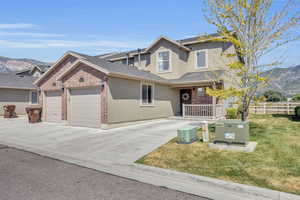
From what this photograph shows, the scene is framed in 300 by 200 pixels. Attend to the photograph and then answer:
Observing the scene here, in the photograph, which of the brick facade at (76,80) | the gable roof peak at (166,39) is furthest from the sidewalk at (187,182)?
the gable roof peak at (166,39)

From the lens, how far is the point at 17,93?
63.8ft

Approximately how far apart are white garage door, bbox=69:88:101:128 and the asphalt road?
18.6 feet

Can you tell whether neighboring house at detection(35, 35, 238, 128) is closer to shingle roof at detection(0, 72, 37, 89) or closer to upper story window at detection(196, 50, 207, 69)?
upper story window at detection(196, 50, 207, 69)

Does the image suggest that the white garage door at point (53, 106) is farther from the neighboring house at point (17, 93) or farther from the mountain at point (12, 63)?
the mountain at point (12, 63)

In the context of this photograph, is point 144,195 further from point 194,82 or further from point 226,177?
point 194,82

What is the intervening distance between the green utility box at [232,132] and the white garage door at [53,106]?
11.5m

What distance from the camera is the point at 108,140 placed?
780cm

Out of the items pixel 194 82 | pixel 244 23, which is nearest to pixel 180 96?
pixel 194 82

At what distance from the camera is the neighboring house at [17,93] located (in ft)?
60.9

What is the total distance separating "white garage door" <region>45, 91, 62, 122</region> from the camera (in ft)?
44.0

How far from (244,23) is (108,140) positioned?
312 inches

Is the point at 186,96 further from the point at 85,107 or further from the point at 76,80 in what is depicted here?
the point at 76,80

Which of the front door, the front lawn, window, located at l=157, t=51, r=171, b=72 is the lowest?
the front lawn

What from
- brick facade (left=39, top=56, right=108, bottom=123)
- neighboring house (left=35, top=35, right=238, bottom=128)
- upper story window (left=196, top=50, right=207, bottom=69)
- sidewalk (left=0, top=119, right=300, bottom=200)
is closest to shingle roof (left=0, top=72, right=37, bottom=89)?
neighboring house (left=35, top=35, right=238, bottom=128)
